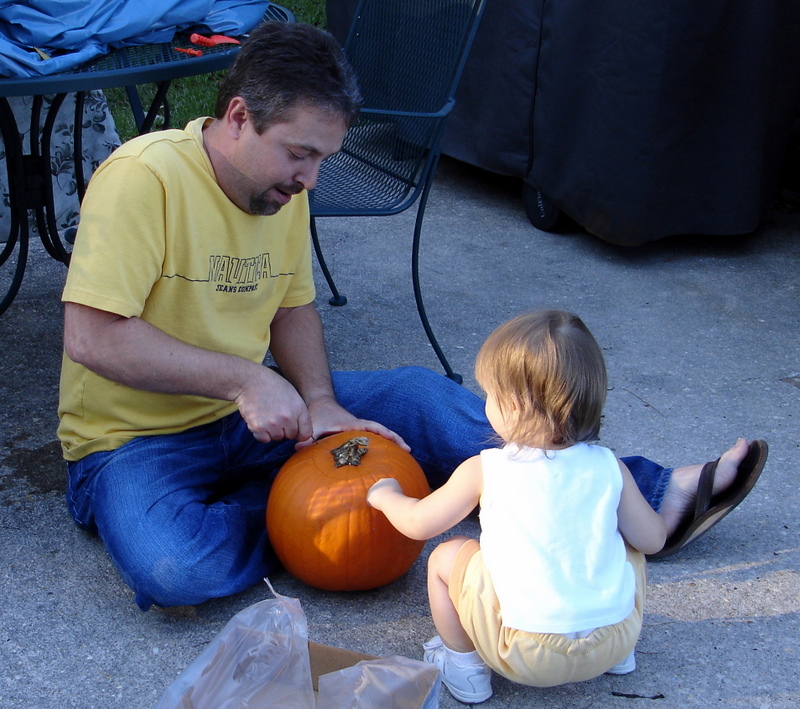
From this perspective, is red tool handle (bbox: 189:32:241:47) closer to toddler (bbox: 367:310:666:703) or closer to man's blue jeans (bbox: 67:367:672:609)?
man's blue jeans (bbox: 67:367:672:609)

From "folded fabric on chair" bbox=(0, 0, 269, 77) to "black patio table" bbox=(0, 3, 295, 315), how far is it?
1.1 inches

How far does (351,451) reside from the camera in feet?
7.04

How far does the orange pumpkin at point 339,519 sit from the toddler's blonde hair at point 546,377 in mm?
498

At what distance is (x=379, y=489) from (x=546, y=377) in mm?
521

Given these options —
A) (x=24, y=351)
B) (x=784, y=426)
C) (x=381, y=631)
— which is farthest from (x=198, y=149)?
(x=784, y=426)

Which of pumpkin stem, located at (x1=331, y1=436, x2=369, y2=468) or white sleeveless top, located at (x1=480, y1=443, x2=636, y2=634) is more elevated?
white sleeveless top, located at (x1=480, y1=443, x2=636, y2=634)

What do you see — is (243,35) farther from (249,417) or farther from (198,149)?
(249,417)

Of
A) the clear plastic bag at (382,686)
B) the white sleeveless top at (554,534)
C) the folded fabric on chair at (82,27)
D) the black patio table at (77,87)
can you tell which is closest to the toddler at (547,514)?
the white sleeveless top at (554,534)

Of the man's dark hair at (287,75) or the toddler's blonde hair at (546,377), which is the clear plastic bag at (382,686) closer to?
the toddler's blonde hair at (546,377)

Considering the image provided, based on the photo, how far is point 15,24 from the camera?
2.36m

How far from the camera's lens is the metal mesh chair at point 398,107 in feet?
10.3

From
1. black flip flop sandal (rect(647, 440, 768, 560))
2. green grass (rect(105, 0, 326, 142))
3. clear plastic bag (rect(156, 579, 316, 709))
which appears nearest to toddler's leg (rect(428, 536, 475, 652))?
clear plastic bag (rect(156, 579, 316, 709))

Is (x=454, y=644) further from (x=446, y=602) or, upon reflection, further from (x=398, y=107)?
(x=398, y=107)

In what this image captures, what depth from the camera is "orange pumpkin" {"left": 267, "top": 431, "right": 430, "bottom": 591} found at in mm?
2061
